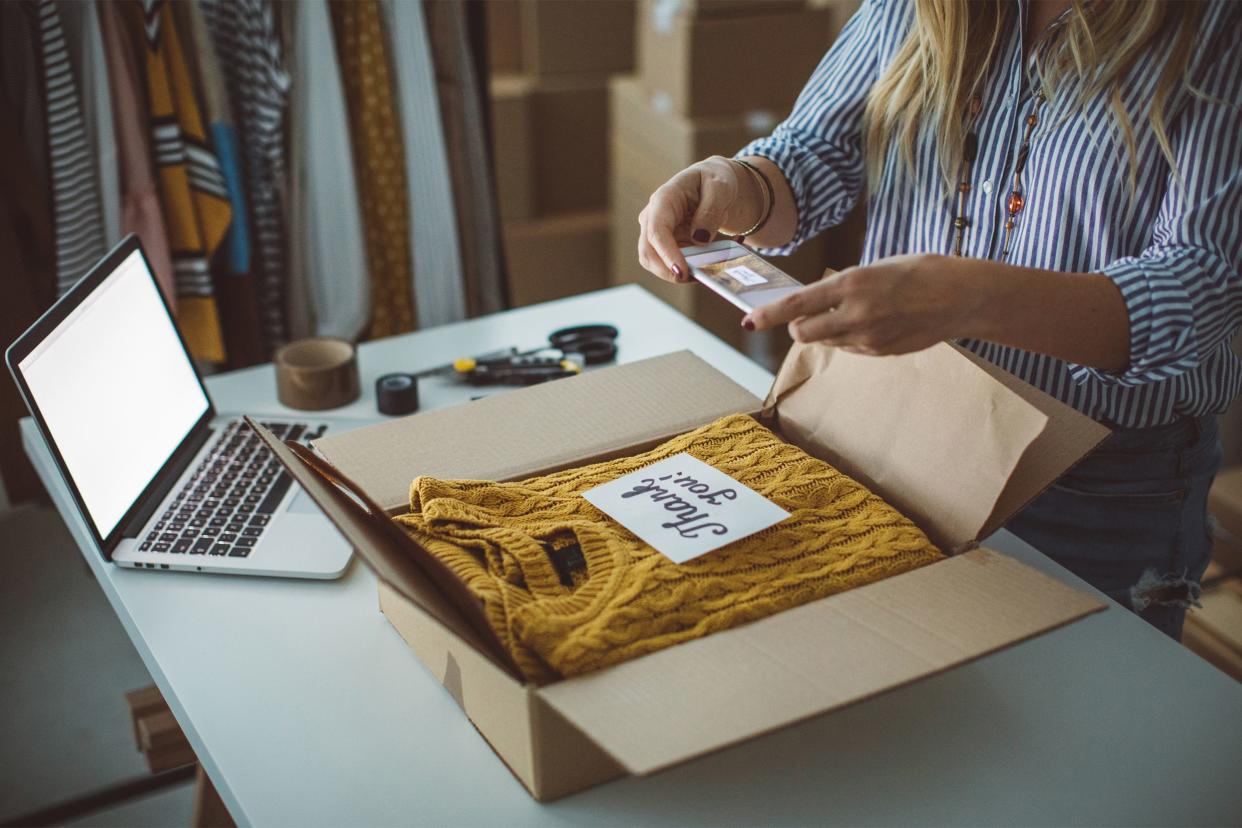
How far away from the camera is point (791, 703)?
0.70 metres

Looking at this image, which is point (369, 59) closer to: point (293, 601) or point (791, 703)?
point (293, 601)

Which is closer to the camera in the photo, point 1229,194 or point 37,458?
point 1229,194

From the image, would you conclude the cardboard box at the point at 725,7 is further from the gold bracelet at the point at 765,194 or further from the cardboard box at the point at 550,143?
the gold bracelet at the point at 765,194

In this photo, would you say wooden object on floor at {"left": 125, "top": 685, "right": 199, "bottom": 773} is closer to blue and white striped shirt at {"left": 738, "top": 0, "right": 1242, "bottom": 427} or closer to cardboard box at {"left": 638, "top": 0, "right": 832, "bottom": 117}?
blue and white striped shirt at {"left": 738, "top": 0, "right": 1242, "bottom": 427}

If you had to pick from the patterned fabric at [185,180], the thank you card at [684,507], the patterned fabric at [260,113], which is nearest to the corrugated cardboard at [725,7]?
the patterned fabric at [260,113]

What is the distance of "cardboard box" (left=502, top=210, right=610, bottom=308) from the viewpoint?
2.91 m

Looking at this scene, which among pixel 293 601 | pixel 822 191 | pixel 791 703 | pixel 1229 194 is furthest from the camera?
pixel 822 191

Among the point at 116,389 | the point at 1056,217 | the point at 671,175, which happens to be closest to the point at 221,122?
the point at 116,389

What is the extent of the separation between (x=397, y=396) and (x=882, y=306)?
73cm

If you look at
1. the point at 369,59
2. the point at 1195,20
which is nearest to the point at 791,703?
the point at 1195,20

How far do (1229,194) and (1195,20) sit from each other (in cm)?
16

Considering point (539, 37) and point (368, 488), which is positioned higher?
point (539, 37)

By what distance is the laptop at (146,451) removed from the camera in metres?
1.03

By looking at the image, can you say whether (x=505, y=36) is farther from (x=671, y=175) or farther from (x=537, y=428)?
(x=537, y=428)
